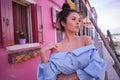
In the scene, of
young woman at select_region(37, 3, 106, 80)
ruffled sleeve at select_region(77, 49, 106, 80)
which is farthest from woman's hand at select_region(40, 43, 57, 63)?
ruffled sleeve at select_region(77, 49, 106, 80)

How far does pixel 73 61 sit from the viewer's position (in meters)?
1.77

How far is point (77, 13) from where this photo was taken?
200cm

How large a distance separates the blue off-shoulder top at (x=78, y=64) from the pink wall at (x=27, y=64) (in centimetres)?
209

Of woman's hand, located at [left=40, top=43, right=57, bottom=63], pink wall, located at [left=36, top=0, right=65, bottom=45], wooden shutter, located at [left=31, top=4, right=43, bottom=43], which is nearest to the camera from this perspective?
woman's hand, located at [left=40, top=43, right=57, bottom=63]

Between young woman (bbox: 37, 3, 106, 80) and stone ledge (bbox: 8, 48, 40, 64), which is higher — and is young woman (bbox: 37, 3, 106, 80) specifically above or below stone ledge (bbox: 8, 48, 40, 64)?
above

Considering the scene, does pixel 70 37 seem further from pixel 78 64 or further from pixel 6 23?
pixel 6 23

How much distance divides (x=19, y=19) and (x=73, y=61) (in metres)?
3.50

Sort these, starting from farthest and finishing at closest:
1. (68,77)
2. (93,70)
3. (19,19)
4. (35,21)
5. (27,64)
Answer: (35,21)
(19,19)
(27,64)
(68,77)
(93,70)

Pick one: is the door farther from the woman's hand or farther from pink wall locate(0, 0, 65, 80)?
the woman's hand

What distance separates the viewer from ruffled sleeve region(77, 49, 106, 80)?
1.75m

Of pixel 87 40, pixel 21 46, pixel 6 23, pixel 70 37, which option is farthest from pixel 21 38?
pixel 87 40

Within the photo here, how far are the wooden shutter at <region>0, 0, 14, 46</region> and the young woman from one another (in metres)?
1.92

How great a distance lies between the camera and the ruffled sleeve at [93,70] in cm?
175

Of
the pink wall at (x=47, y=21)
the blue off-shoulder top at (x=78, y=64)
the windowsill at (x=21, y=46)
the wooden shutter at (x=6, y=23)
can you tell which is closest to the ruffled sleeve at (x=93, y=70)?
the blue off-shoulder top at (x=78, y=64)
